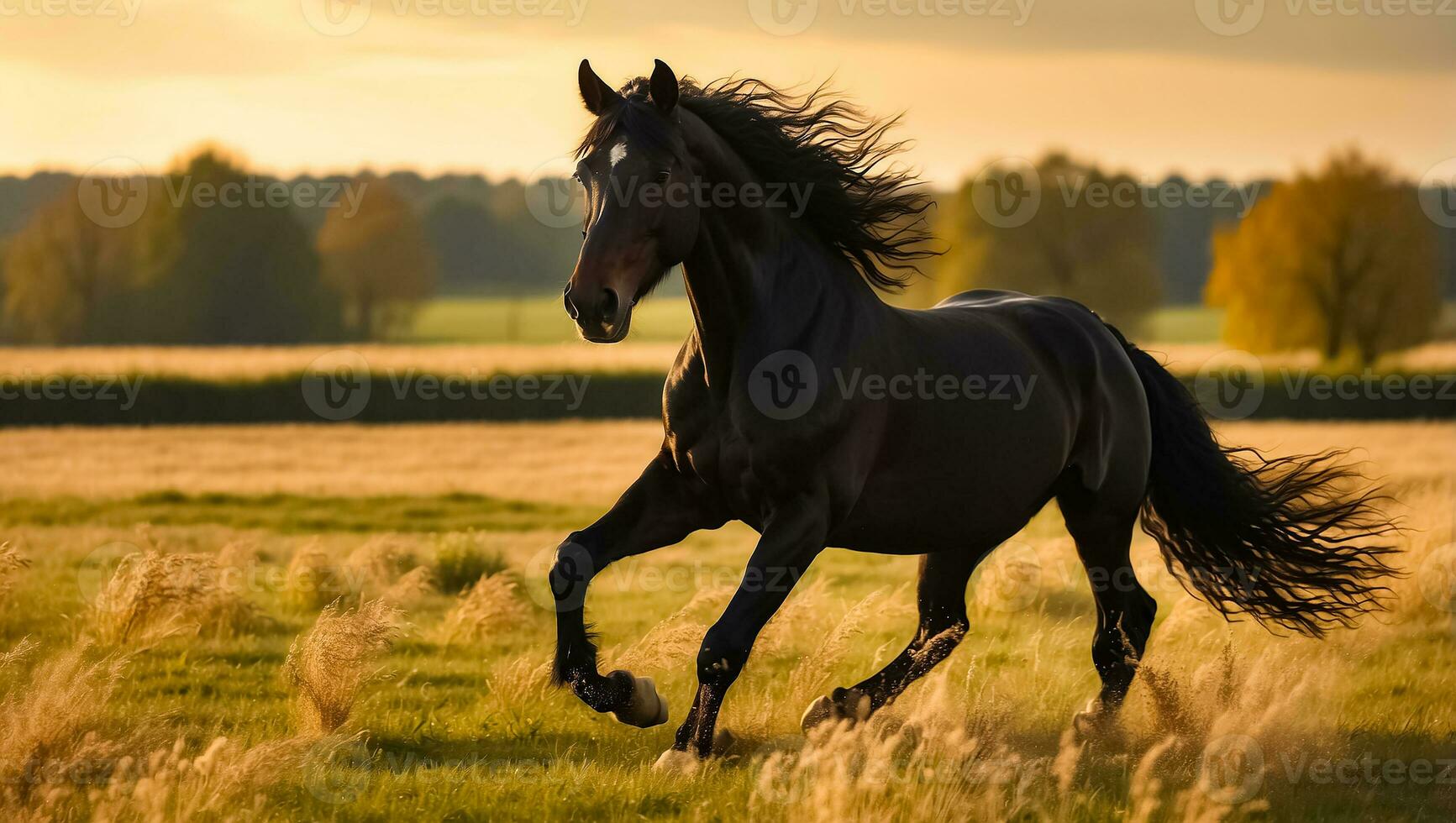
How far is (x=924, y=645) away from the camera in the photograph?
6.47 meters

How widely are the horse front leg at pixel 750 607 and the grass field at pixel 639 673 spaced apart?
0.17 metres

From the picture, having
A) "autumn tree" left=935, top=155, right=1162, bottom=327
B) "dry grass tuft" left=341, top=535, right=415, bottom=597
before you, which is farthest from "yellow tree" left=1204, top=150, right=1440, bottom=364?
"dry grass tuft" left=341, top=535, right=415, bottom=597

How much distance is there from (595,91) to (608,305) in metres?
0.94

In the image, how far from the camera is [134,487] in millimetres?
18094

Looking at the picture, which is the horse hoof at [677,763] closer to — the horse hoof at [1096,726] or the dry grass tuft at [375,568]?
the horse hoof at [1096,726]

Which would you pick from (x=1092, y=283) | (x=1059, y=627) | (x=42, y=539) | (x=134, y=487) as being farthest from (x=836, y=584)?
(x=1092, y=283)

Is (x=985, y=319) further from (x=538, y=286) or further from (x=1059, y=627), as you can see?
(x=538, y=286)

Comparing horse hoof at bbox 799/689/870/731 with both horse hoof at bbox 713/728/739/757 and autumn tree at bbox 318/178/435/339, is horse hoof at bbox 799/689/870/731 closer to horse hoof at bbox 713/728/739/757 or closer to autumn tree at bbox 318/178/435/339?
horse hoof at bbox 713/728/739/757

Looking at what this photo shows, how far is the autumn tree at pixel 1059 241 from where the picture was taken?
6481 centimetres

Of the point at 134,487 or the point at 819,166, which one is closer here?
the point at 819,166

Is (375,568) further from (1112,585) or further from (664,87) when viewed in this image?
(664,87)

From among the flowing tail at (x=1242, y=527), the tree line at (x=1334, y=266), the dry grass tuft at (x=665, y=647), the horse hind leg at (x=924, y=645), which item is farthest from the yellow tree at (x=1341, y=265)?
the dry grass tuft at (x=665, y=647)

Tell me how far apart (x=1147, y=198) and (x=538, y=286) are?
36.6m

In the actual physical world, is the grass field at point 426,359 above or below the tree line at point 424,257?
below
